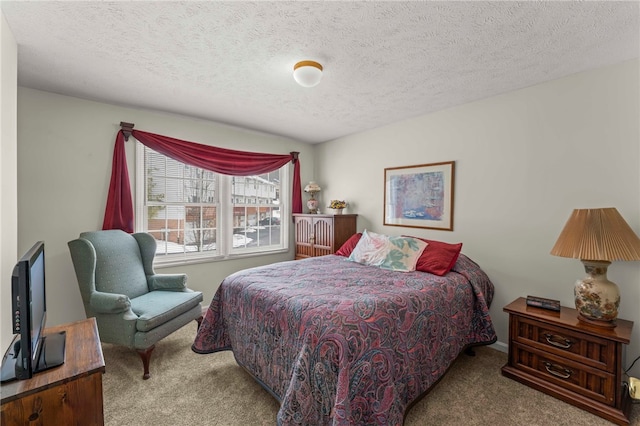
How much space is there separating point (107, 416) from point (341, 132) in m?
3.72

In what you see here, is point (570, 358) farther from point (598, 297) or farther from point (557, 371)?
point (598, 297)

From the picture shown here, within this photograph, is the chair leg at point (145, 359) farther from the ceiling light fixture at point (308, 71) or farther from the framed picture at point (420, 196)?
the framed picture at point (420, 196)

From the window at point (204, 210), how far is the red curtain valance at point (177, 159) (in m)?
0.15

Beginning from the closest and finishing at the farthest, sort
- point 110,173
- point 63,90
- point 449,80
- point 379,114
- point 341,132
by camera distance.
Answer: point 449,80 < point 63,90 < point 110,173 < point 379,114 < point 341,132

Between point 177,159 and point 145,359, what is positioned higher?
point 177,159

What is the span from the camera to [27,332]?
112 cm

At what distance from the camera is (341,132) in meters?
4.09

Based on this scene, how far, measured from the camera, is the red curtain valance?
2992mm

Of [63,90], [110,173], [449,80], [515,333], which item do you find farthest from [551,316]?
[63,90]

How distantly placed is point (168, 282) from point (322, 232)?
196 centimetres

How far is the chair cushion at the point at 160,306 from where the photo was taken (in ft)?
7.44

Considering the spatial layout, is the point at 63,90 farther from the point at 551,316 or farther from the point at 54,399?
the point at 551,316

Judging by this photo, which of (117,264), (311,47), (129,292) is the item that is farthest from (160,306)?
(311,47)

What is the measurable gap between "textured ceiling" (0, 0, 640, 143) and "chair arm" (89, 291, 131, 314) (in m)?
1.81
